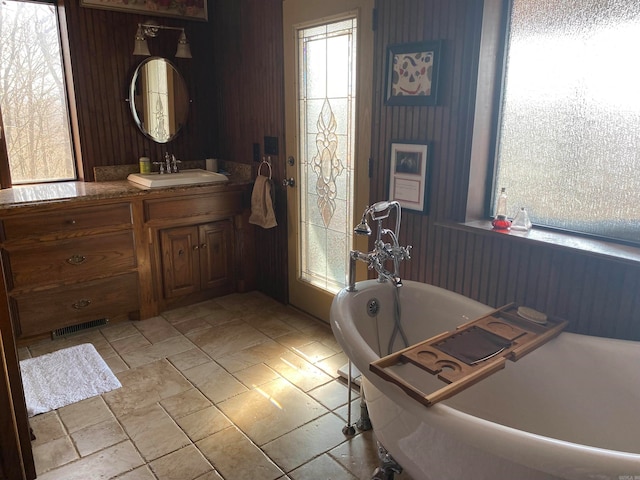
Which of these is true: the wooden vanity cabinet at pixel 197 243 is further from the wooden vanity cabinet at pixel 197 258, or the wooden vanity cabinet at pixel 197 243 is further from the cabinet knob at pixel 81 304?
the cabinet knob at pixel 81 304

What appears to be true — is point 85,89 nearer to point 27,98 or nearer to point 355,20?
point 27,98

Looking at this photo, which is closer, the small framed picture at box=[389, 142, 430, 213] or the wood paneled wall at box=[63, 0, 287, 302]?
the small framed picture at box=[389, 142, 430, 213]

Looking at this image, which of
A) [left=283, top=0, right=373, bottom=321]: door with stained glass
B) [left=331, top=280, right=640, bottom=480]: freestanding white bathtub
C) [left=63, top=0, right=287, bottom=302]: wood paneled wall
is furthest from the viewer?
[left=63, top=0, right=287, bottom=302]: wood paneled wall

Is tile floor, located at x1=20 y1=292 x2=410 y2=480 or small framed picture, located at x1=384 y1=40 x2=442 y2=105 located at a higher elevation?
small framed picture, located at x1=384 y1=40 x2=442 y2=105

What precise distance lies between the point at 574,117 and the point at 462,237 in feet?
2.26

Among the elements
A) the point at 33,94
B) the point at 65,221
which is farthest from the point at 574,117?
the point at 33,94

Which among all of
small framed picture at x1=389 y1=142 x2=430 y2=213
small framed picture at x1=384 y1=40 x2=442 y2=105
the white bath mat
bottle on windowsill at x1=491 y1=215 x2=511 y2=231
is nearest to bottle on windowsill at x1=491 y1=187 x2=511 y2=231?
bottle on windowsill at x1=491 y1=215 x2=511 y2=231

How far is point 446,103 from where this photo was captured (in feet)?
7.59

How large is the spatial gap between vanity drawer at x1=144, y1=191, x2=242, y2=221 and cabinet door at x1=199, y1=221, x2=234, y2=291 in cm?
11

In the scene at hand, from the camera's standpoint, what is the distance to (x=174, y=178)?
3.51m

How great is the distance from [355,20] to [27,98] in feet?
7.56

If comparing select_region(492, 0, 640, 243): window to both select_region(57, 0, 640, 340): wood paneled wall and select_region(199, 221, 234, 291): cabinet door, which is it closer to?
select_region(57, 0, 640, 340): wood paneled wall

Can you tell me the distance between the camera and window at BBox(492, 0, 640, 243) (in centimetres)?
189

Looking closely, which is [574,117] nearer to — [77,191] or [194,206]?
[194,206]
